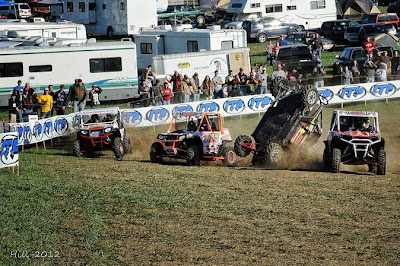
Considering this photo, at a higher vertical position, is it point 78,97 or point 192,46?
point 192,46

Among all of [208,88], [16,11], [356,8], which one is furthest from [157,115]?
[16,11]

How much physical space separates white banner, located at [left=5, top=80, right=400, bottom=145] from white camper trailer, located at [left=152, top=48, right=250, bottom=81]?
15.9ft

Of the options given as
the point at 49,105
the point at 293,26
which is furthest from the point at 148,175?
the point at 293,26

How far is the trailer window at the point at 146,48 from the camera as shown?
38.5 metres

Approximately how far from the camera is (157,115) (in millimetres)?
27328

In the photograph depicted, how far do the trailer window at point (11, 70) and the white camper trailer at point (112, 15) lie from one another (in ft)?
63.4

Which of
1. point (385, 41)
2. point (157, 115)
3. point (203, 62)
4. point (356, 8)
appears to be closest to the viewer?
point (157, 115)

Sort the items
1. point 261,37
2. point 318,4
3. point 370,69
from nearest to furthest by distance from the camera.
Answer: point 370,69
point 261,37
point 318,4

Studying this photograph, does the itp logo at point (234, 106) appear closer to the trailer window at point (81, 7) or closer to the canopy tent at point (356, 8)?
the trailer window at point (81, 7)

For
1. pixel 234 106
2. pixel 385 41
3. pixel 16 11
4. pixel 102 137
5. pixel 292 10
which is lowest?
pixel 102 137

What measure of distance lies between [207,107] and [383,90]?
7626 millimetres

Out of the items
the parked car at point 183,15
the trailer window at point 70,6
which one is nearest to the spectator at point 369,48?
the parked car at point 183,15

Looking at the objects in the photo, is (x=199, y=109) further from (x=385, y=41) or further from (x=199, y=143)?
(x=385, y=41)

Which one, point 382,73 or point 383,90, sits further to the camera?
point 382,73
